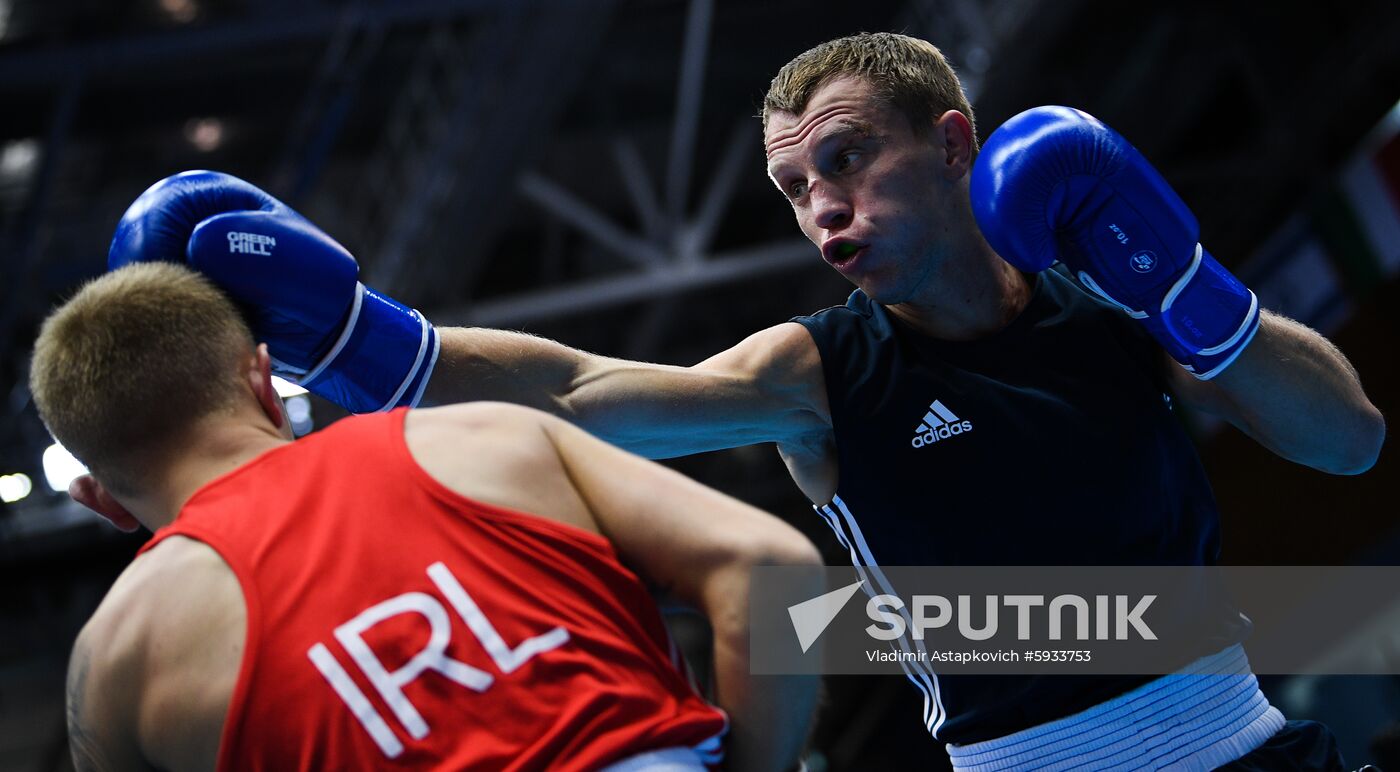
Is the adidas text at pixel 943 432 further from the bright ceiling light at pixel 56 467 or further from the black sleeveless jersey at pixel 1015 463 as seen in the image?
the bright ceiling light at pixel 56 467

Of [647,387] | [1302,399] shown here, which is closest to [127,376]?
[647,387]

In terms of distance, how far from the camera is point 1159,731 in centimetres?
213

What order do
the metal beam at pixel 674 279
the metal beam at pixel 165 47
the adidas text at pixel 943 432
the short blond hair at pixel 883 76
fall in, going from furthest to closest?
the metal beam at pixel 674 279
the metal beam at pixel 165 47
the short blond hair at pixel 883 76
the adidas text at pixel 943 432

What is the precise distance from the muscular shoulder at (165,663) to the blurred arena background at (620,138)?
181 inches

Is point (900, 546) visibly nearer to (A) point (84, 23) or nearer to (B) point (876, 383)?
(B) point (876, 383)

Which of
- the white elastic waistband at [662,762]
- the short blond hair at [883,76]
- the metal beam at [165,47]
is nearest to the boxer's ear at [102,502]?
the white elastic waistband at [662,762]

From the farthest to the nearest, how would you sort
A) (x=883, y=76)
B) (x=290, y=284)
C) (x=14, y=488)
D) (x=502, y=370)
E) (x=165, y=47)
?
(x=14, y=488) → (x=165, y=47) → (x=883, y=76) → (x=502, y=370) → (x=290, y=284)

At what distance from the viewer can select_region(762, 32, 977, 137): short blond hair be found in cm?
243

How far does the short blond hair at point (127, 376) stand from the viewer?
60.8 inches

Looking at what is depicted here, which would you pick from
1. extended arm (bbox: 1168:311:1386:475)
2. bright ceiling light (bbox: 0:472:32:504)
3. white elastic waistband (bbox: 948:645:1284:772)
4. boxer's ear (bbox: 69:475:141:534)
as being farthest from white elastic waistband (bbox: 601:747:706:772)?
bright ceiling light (bbox: 0:472:32:504)

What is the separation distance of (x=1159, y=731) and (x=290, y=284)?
1480mm

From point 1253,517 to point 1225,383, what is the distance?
216 inches

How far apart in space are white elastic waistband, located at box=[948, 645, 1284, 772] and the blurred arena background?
13.5 ft

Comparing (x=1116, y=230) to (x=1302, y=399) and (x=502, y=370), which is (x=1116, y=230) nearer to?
(x=1302, y=399)
